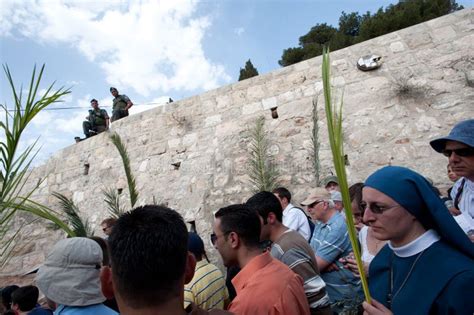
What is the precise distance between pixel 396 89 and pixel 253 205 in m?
4.09

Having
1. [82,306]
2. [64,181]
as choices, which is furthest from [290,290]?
[64,181]

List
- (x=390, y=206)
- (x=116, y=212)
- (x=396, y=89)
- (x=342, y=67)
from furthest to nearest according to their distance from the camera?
(x=116, y=212)
(x=342, y=67)
(x=396, y=89)
(x=390, y=206)

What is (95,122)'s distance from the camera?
971 cm

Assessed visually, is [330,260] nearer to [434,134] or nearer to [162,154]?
[434,134]

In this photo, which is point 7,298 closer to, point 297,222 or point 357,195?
point 297,222

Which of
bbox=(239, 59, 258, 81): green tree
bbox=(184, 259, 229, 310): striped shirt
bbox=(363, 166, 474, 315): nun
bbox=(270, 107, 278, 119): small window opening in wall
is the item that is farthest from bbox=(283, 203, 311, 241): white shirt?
bbox=(239, 59, 258, 81): green tree

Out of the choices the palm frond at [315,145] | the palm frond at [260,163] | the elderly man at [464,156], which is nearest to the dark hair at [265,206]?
the elderly man at [464,156]

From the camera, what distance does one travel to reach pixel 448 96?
568cm

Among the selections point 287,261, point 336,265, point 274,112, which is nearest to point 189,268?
point 287,261

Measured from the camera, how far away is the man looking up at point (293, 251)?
95.2 inches

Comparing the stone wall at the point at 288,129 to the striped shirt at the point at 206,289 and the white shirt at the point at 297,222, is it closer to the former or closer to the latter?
the white shirt at the point at 297,222

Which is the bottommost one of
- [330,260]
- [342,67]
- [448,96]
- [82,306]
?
[330,260]

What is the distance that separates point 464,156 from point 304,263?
43.6 inches

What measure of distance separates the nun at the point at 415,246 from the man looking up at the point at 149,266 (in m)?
0.78
